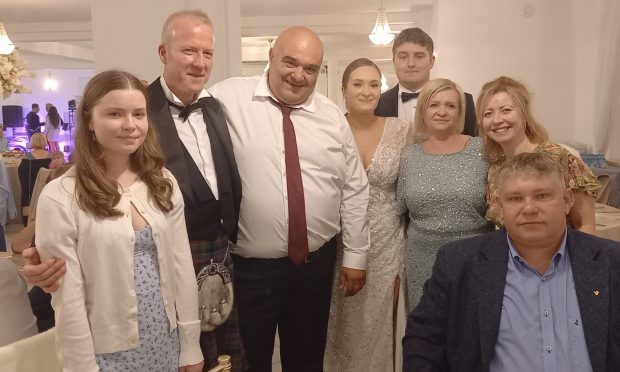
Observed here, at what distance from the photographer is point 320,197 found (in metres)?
2.12

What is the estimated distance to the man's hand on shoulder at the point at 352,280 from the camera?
7.50ft

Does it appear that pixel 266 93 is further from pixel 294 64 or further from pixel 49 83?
pixel 49 83

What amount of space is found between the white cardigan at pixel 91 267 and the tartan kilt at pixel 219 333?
1.09 feet

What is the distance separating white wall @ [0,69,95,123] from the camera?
599 inches

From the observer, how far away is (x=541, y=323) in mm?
1490

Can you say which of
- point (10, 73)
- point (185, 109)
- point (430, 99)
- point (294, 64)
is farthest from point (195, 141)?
point (10, 73)

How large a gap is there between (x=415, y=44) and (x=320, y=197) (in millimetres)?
1365

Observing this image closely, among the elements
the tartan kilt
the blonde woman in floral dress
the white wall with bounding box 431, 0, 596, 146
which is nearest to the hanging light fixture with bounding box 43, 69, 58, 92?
the white wall with bounding box 431, 0, 596, 146

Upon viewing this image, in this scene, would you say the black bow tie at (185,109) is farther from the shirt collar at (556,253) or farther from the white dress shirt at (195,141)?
the shirt collar at (556,253)

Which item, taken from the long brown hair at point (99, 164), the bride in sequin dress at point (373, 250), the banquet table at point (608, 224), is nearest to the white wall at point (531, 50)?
the banquet table at point (608, 224)

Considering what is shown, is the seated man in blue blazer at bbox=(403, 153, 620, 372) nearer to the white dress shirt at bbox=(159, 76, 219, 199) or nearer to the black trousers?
the black trousers

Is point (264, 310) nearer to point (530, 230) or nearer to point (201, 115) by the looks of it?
point (201, 115)

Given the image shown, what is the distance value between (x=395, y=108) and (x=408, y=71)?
231mm

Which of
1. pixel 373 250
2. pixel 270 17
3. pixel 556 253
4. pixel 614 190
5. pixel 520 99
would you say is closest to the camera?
pixel 556 253
